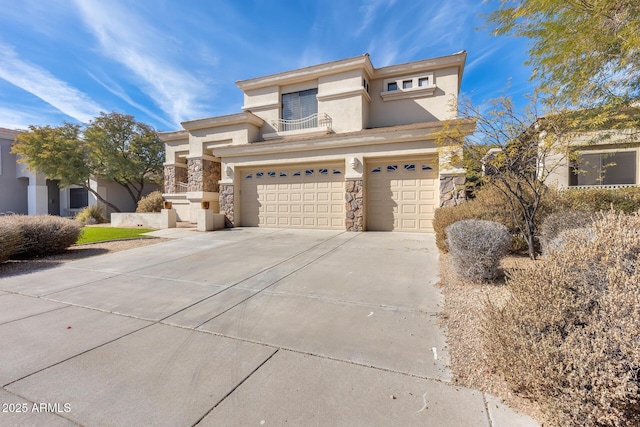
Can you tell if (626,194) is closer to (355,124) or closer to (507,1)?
(507,1)

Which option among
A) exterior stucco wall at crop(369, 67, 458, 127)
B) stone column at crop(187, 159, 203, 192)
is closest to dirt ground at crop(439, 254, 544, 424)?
exterior stucco wall at crop(369, 67, 458, 127)

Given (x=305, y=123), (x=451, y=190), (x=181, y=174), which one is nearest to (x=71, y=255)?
(x=181, y=174)

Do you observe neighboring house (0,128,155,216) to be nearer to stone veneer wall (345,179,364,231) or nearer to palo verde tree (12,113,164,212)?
palo verde tree (12,113,164,212)

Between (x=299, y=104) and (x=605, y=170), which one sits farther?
(x=299, y=104)

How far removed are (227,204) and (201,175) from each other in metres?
3.16

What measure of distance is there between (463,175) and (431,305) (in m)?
7.08

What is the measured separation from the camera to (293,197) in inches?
477

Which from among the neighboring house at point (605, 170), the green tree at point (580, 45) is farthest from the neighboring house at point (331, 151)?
the neighboring house at point (605, 170)

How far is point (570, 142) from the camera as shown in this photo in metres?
5.55

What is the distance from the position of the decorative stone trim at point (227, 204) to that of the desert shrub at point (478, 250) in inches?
411

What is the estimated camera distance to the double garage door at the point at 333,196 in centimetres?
1044

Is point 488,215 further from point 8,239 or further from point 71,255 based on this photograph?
point 8,239

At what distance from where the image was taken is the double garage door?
1044cm

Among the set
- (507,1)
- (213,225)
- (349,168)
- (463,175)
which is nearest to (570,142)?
(507,1)
